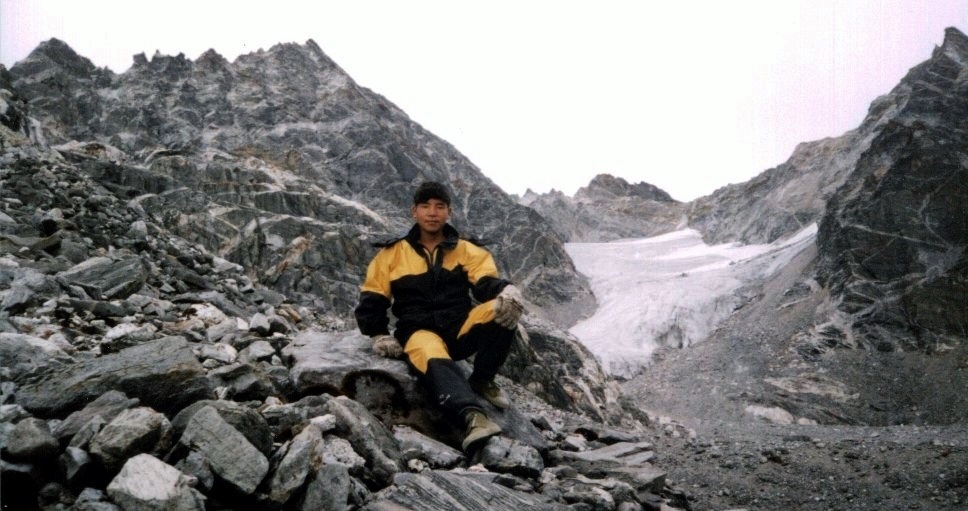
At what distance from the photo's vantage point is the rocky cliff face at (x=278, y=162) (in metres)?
31.7

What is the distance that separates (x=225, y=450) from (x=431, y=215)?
3890mm

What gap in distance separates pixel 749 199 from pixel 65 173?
9829cm

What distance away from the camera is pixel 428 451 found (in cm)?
475

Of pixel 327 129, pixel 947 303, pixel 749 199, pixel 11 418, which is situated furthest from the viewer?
pixel 749 199

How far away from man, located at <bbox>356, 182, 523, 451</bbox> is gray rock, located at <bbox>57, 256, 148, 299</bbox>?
3279 millimetres

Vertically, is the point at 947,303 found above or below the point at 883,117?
below

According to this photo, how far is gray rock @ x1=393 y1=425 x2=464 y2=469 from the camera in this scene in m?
4.66

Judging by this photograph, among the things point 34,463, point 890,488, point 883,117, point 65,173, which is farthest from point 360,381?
point 883,117

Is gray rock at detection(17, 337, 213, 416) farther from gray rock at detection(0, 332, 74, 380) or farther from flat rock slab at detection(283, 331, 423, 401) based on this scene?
flat rock slab at detection(283, 331, 423, 401)

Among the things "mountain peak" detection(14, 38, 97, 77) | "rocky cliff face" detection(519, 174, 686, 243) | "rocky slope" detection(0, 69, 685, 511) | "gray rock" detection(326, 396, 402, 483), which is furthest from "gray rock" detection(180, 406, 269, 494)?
"rocky cliff face" detection(519, 174, 686, 243)

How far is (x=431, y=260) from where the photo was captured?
632cm

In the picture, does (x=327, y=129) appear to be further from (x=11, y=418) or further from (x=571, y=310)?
(x=11, y=418)

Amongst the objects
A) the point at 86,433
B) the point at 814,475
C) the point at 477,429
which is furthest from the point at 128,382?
the point at 814,475

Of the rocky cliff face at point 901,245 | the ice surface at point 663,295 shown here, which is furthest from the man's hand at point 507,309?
the ice surface at point 663,295
